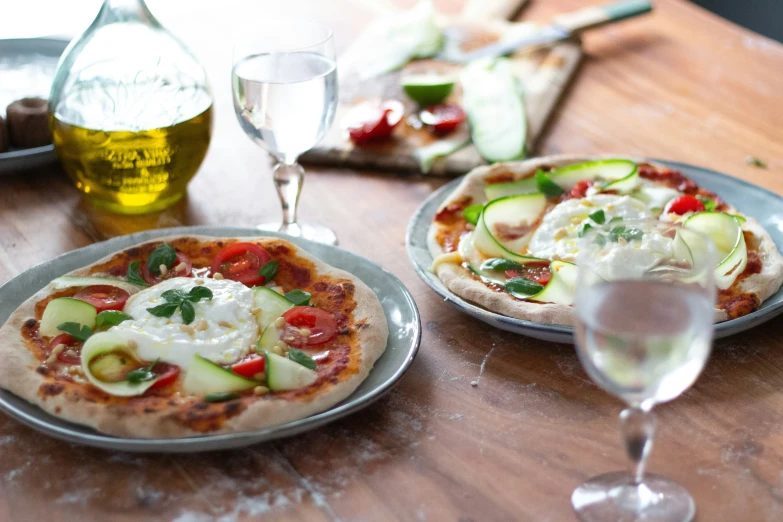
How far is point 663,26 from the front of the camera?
14.3ft

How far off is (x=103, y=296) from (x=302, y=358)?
575mm

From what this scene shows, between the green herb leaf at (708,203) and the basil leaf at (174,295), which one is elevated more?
the basil leaf at (174,295)

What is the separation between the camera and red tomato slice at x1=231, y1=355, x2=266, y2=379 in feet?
6.43

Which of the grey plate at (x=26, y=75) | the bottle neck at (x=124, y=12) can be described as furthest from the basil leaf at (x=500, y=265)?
the grey plate at (x=26, y=75)

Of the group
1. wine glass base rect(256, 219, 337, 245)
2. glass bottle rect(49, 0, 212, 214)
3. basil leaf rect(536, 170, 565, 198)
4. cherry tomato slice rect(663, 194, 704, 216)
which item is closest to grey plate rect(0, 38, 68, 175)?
glass bottle rect(49, 0, 212, 214)

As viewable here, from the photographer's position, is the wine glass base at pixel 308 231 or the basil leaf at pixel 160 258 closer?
the basil leaf at pixel 160 258

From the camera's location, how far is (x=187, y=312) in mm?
2084

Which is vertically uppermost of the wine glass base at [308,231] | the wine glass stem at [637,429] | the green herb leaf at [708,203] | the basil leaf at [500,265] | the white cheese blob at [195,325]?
the wine glass stem at [637,429]

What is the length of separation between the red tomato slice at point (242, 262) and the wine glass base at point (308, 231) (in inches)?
11.3

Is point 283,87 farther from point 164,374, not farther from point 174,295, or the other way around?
point 164,374

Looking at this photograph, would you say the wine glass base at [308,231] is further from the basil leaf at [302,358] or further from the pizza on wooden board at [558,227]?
the basil leaf at [302,358]

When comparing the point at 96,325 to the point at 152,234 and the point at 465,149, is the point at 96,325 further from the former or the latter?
the point at 465,149

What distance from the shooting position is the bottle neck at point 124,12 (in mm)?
2758

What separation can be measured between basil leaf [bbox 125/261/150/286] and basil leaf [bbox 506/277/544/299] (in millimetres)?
934
